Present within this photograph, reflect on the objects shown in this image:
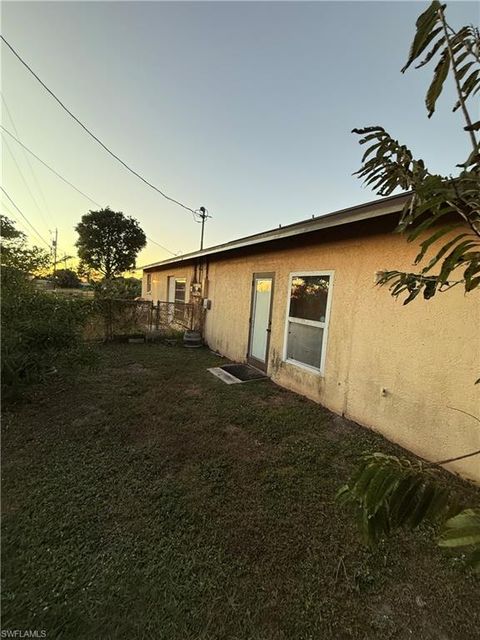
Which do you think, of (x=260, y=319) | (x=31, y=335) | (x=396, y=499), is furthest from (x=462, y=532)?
(x=260, y=319)

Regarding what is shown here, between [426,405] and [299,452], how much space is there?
1430 millimetres

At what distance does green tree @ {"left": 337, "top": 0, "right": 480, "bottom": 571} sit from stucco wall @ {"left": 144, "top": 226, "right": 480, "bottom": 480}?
69.1 inches

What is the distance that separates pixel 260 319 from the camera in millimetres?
5629

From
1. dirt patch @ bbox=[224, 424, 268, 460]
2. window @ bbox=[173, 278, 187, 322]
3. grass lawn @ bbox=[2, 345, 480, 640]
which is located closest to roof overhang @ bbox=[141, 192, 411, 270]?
grass lawn @ bbox=[2, 345, 480, 640]

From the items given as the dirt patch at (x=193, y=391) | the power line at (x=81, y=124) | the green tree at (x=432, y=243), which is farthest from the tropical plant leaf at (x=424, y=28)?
the power line at (x=81, y=124)

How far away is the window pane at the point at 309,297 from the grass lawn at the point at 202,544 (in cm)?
183

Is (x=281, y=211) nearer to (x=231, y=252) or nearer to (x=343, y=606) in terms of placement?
(x=231, y=252)

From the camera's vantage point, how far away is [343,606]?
1.38m

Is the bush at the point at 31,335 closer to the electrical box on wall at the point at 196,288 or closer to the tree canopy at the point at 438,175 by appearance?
the tree canopy at the point at 438,175

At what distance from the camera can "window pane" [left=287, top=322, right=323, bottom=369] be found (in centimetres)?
421

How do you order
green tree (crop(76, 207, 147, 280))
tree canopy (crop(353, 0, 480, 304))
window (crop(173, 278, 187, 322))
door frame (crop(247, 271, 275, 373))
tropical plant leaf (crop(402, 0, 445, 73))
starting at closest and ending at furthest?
tree canopy (crop(353, 0, 480, 304)) < tropical plant leaf (crop(402, 0, 445, 73)) < door frame (crop(247, 271, 275, 373)) < window (crop(173, 278, 187, 322)) < green tree (crop(76, 207, 147, 280))

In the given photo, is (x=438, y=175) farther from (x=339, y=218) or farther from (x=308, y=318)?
(x=308, y=318)

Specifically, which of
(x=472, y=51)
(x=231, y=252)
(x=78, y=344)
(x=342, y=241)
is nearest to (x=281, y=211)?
(x=231, y=252)

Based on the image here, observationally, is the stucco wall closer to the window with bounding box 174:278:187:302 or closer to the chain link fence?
the chain link fence
